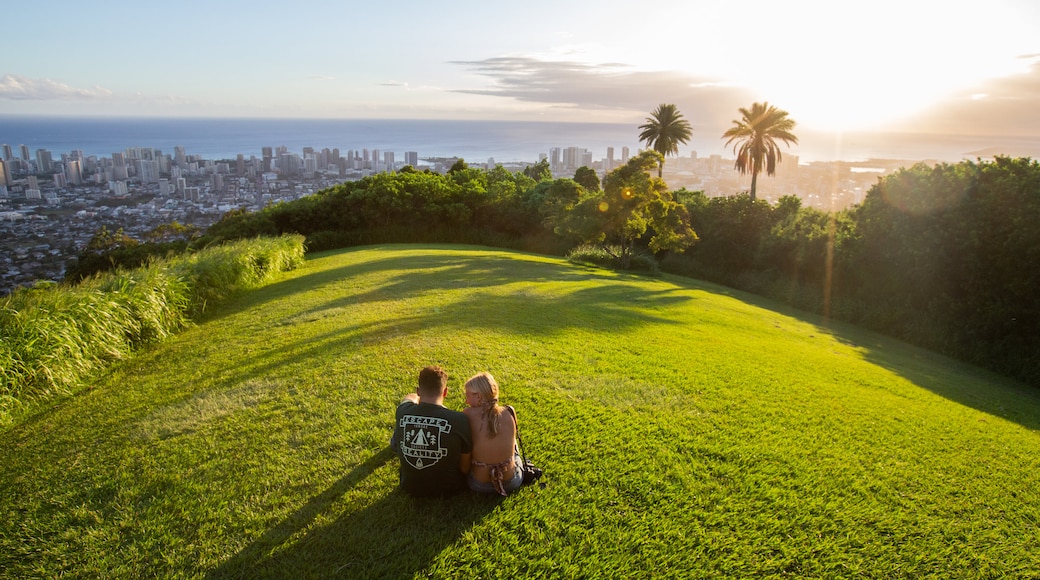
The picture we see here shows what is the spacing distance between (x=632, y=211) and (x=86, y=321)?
1797 cm

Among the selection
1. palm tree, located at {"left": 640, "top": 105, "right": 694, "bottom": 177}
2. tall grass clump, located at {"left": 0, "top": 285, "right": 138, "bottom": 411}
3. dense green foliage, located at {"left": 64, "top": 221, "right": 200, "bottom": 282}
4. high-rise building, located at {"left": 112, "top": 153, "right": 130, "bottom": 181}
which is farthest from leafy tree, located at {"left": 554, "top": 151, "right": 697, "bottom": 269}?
high-rise building, located at {"left": 112, "top": 153, "right": 130, "bottom": 181}

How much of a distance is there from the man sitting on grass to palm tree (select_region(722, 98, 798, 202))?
1375 inches

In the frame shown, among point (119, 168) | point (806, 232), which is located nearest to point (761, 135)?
point (806, 232)

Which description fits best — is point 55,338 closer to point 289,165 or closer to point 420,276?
point 420,276

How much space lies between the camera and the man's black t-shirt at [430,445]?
3.60 meters

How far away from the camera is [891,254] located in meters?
18.2

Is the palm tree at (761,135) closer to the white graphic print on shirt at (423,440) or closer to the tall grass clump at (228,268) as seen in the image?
the tall grass clump at (228,268)

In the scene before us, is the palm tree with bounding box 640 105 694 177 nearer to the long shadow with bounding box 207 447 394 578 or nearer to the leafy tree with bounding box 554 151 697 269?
the leafy tree with bounding box 554 151 697 269

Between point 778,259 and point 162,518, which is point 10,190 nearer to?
point 162,518

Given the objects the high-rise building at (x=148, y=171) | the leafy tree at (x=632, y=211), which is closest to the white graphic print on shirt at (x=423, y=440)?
the leafy tree at (x=632, y=211)

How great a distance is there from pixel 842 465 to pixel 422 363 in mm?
5015

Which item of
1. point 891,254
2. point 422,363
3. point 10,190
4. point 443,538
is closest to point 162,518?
point 443,538

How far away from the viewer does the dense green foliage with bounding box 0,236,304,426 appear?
6.32 metres

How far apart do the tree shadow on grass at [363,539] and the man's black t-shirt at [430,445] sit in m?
0.22
